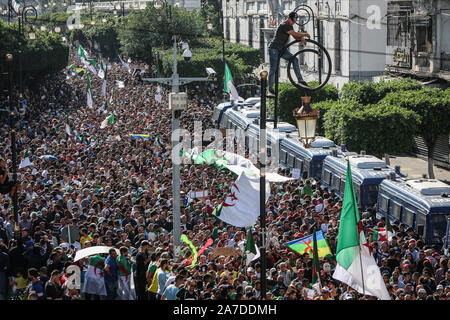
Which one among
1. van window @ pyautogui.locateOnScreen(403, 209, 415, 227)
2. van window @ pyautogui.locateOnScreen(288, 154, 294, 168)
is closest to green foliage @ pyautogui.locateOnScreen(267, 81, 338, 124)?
van window @ pyautogui.locateOnScreen(288, 154, 294, 168)

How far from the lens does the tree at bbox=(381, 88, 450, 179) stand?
27.8 metres

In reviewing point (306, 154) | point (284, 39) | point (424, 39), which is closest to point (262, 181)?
point (284, 39)

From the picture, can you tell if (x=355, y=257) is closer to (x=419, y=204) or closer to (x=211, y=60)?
(x=419, y=204)

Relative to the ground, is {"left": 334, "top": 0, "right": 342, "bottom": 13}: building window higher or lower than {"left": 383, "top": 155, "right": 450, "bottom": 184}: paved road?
higher

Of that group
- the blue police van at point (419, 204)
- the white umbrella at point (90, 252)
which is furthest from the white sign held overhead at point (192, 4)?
the white umbrella at point (90, 252)

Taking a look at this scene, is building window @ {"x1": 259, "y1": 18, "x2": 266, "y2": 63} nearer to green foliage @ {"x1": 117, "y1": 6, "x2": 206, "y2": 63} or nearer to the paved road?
green foliage @ {"x1": 117, "y1": 6, "x2": 206, "y2": 63}

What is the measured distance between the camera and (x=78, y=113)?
131ft

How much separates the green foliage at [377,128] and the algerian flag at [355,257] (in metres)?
16.4

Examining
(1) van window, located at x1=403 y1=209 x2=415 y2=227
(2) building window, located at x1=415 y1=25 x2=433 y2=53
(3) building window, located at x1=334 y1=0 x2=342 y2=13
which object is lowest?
(1) van window, located at x1=403 y1=209 x2=415 y2=227

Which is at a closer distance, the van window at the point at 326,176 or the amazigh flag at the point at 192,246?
the amazigh flag at the point at 192,246

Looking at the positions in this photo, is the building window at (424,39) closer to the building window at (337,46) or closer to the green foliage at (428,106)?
the green foliage at (428,106)

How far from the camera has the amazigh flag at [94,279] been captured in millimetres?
11430

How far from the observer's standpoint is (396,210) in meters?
18.5

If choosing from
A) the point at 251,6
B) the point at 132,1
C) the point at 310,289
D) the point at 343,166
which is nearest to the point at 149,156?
the point at 343,166
